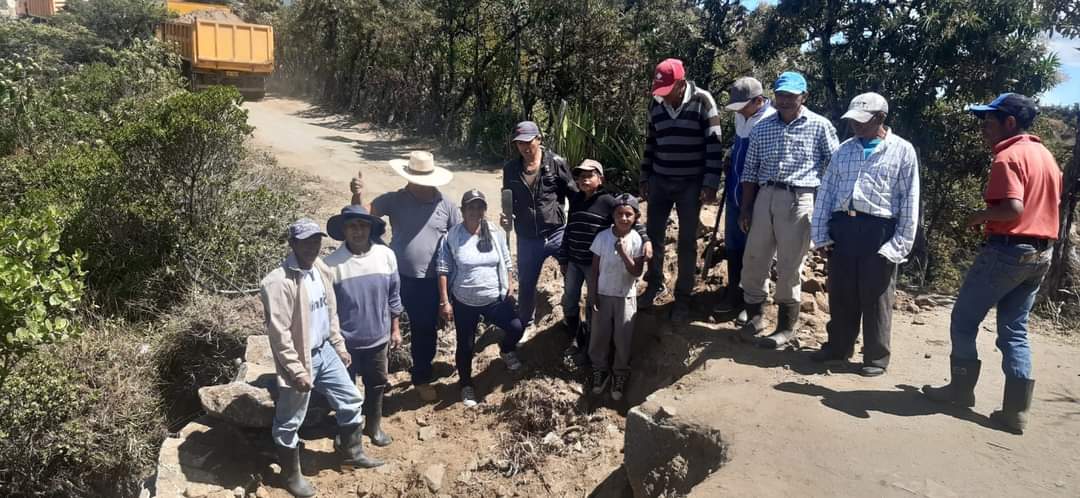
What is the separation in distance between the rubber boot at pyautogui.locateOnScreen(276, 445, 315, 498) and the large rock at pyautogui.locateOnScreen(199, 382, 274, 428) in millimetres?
342

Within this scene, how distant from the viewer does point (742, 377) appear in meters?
4.46

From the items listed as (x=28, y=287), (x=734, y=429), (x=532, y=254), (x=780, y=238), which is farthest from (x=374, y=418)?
(x=780, y=238)

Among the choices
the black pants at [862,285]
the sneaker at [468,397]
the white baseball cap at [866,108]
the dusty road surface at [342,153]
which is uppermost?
the white baseball cap at [866,108]

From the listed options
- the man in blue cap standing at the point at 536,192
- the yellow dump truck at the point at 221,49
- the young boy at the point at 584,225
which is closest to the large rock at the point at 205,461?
the man in blue cap standing at the point at 536,192

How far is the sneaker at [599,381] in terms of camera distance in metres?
5.10

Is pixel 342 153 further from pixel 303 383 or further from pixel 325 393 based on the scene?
pixel 303 383

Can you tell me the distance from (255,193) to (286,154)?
4.54 metres

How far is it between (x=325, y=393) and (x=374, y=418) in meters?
0.79

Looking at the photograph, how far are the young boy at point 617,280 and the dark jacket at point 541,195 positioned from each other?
0.50 m

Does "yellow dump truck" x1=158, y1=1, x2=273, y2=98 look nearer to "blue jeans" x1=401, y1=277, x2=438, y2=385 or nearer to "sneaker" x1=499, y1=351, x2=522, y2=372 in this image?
"blue jeans" x1=401, y1=277, x2=438, y2=385

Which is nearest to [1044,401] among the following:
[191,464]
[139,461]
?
[191,464]

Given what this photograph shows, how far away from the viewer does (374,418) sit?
16.6ft

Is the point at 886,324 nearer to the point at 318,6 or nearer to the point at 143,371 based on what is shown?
the point at 143,371

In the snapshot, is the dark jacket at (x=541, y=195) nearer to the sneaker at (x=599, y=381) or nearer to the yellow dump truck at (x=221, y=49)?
the sneaker at (x=599, y=381)
